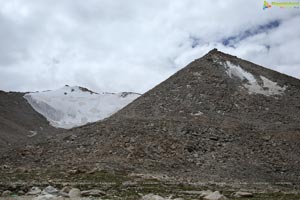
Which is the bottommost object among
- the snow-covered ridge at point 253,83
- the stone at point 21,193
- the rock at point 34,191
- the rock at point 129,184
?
the stone at point 21,193

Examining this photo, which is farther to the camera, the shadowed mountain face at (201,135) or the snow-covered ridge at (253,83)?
the snow-covered ridge at (253,83)

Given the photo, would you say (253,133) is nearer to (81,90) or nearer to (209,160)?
(209,160)

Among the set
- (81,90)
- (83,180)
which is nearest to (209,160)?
(83,180)

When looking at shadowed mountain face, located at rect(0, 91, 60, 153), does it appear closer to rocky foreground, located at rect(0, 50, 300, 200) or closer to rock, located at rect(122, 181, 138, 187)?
rocky foreground, located at rect(0, 50, 300, 200)

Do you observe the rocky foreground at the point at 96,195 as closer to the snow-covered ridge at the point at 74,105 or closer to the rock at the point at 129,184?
the rock at the point at 129,184

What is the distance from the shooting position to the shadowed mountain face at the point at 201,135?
2783cm

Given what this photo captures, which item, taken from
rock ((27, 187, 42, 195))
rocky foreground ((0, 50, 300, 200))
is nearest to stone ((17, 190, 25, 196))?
rock ((27, 187, 42, 195))

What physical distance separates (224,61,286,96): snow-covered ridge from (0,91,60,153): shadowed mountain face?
2534 centimetres

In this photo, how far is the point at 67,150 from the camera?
103 feet

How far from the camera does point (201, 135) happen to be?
108ft

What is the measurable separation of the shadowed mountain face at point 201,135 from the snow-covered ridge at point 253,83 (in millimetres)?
149

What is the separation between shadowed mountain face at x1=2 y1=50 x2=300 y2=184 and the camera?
2783 centimetres

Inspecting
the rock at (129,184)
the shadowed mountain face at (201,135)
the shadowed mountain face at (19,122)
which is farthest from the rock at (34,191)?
the shadowed mountain face at (19,122)

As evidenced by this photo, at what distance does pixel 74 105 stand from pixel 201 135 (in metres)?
46.9
